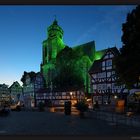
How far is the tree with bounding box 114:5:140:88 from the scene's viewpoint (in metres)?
19.2

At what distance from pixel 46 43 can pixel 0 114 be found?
37.5m

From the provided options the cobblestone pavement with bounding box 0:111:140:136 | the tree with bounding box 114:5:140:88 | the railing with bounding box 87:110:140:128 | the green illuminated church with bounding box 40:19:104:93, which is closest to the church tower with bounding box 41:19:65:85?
the green illuminated church with bounding box 40:19:104:93

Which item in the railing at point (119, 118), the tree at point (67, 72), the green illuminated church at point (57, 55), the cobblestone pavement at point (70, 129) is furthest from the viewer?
the green illuminated church at point (57, 55)

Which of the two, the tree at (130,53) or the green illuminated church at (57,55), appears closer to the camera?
the tree at (130,53)

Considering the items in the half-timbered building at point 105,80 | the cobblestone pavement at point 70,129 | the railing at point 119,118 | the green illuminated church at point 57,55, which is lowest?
the cobblestone pavement at point 70,129

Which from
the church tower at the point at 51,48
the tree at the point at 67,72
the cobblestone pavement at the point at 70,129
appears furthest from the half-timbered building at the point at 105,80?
the cobblestone pavement at the point at 70,129

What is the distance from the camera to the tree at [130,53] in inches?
754

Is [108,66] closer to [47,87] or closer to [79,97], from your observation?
[79,97]

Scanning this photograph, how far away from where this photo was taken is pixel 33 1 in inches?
466

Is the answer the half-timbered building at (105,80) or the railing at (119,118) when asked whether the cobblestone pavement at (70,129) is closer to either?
the railing at (119,118)

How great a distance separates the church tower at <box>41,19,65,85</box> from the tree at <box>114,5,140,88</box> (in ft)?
115

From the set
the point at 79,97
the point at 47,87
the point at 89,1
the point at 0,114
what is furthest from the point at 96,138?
the point at 47,87

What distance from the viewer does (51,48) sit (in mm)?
66188

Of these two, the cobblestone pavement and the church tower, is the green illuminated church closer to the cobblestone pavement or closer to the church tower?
the church tower
